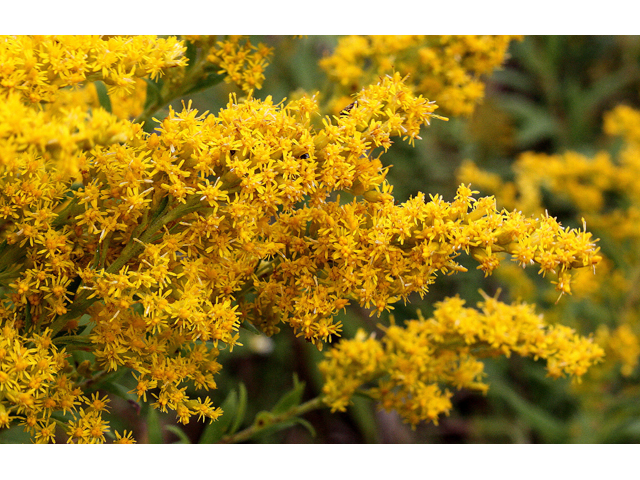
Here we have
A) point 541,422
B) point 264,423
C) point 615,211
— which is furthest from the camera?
point 615,211

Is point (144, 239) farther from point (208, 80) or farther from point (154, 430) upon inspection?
point (154, 430)

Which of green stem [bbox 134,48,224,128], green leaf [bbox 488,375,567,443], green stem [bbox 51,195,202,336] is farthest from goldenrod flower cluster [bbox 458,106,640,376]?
green stem [bbox 51,195,202,336]

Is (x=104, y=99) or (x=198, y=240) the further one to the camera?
(x=104, y=99)

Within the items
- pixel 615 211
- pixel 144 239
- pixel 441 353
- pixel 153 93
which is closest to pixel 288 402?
pixel 441 353

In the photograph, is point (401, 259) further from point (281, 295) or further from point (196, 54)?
point (196, 54)

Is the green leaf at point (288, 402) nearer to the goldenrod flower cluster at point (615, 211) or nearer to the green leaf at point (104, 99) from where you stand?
the green leaf at point (104, 99)

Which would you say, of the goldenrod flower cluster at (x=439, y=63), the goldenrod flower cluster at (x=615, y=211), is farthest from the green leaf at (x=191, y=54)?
the goldenrod flower cluster at (x=615, y=211)
